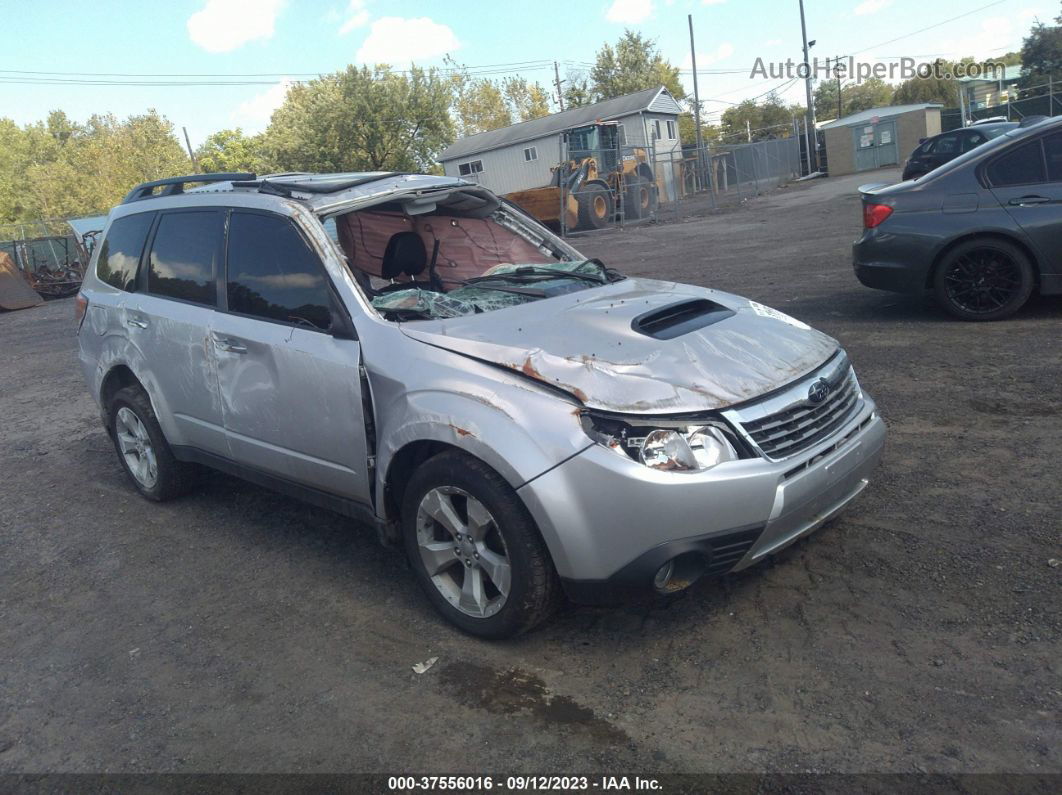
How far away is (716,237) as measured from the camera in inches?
728

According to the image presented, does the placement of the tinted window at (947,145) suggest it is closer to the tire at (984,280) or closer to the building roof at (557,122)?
the tire at (984,280)

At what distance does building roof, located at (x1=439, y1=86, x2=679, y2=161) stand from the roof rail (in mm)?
37907

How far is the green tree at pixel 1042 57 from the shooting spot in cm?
4759

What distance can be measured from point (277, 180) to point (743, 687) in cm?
351

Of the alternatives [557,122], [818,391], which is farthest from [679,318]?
[557,122]

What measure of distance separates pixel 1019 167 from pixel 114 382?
7070 mm

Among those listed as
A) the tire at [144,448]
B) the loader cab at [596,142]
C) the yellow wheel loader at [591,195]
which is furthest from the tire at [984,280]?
the loader cab at [596,142]

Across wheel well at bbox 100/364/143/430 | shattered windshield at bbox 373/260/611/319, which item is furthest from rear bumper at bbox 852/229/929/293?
wheel well at bbox 100/364/143/430

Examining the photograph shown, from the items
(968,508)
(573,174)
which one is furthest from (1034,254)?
(573,174)

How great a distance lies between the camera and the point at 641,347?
3350 millimetres

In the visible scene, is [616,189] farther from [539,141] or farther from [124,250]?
[124,250]

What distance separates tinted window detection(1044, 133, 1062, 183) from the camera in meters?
6.91

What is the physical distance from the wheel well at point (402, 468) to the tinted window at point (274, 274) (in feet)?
2.44

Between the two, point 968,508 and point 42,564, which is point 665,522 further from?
point 42,564
